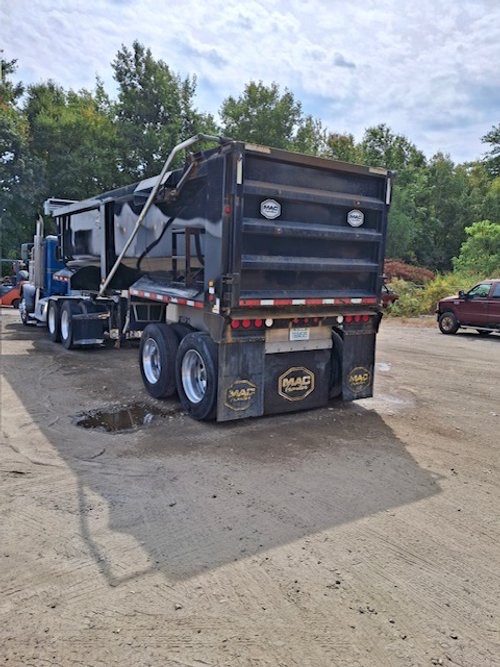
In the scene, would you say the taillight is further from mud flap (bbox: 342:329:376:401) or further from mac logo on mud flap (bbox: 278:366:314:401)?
mud flap (bbox: 342:329:376:401)

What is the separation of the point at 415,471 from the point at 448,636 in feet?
7.80

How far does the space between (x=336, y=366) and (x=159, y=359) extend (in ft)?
8.09

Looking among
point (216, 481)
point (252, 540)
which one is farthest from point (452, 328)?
point (252, 540)

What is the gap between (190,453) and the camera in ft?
18.0

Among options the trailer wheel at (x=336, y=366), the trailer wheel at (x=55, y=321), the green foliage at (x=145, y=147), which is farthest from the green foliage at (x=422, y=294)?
the trailer wheel at (x=336, y=366)

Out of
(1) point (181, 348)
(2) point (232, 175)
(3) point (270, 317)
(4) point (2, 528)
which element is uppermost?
(2) point (232, 175)

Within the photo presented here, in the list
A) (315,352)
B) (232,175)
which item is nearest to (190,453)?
(315,352)

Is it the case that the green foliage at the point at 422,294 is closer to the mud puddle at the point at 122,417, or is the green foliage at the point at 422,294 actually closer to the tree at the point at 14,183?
the mud puddle at the point at 122,417

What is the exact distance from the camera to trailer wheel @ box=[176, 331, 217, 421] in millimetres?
6328

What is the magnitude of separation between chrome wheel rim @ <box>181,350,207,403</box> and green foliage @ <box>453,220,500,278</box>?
25.5 meters

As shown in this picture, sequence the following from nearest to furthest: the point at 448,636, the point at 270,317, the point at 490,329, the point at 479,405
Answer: the point at 448,636, the point at 270,317, the point at 479,405, the point at 490,329

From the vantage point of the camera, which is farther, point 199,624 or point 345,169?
point 345,169

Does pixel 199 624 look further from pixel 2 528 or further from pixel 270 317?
pixel 270 317

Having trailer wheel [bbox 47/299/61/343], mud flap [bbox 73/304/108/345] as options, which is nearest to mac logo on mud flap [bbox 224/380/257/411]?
mud flap [bbox 73/304/108/345]
